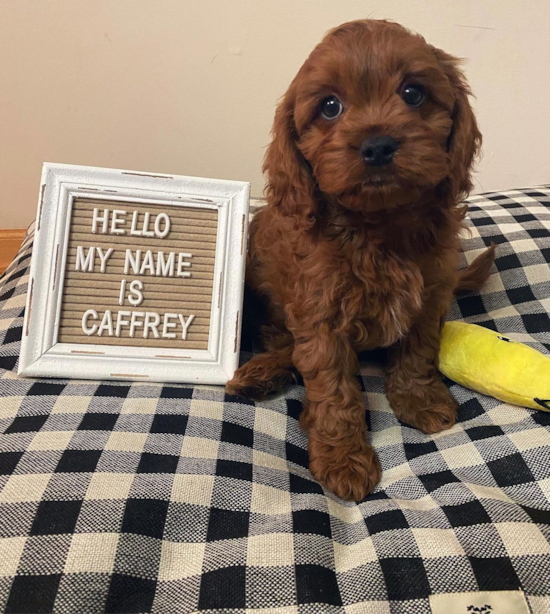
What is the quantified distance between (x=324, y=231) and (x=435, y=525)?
700 mm

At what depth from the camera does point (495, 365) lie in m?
1.30

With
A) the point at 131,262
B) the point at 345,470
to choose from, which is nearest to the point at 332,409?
the point at 345,470

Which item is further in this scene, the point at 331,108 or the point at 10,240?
the point at 10,240

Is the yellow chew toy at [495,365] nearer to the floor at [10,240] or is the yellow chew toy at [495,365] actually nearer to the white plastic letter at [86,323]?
the white plastic letter at [86,323]

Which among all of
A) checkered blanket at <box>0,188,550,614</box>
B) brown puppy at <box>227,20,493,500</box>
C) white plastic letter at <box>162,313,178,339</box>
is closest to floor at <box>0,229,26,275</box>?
checkered blanket at <box>0,188,550,614</box>

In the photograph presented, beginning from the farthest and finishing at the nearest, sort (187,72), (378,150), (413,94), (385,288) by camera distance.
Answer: (187,72)
(385,288)
(413,94)
(378,150)

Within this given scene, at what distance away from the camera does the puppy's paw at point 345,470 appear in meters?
1.15

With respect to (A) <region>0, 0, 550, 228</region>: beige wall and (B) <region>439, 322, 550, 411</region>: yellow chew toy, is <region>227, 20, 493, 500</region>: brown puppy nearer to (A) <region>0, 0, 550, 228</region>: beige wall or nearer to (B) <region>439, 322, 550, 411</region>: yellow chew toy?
(B) <region>439, 322, 550, 411</region>: yellow chew toy

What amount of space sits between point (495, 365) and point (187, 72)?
6.03 ft

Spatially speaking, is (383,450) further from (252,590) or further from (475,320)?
(475,320)

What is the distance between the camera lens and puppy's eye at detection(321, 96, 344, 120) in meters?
1.11

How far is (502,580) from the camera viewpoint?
2.84 ft

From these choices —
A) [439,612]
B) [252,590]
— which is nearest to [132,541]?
[252,590]

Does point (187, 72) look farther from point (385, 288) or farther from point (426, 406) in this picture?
point (426, 406)
